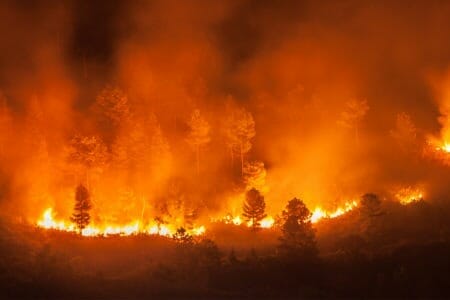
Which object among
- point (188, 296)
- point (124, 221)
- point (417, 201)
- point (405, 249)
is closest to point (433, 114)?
point (417, 201)

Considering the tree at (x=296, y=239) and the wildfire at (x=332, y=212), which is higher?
the wildfire at (x=332, y=212)

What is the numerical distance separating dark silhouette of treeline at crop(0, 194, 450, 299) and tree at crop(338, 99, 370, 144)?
1711 centimetres

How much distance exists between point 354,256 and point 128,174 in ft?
92.1

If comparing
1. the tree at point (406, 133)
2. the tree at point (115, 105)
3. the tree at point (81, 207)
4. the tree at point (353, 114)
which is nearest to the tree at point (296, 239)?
the tree at point (81, 207)

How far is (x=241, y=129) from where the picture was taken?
60.0m

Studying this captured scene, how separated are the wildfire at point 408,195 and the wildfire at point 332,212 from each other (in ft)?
13.2

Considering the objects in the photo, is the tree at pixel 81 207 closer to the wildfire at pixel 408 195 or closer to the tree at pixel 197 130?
the tree at pixel 197 130

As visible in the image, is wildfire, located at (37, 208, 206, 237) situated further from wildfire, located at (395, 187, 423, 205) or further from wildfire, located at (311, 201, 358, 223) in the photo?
wildfire, located at (395, 187, 423, 205)

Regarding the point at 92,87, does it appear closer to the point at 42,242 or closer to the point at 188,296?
the point at 42,242

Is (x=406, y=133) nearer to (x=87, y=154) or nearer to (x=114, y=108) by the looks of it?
(x=114, y=108)

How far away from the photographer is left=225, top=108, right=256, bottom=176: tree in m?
59.9

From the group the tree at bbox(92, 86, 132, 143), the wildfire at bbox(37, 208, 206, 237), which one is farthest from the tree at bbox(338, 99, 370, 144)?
the tree at bbox(92, 86, 132, 143)

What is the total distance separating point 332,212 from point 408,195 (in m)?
6.54

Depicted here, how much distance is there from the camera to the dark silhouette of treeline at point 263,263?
35125 mm
